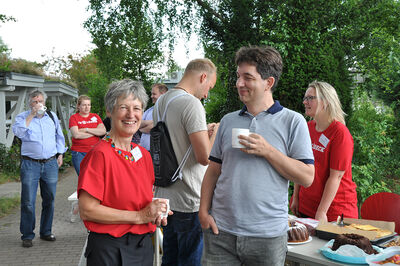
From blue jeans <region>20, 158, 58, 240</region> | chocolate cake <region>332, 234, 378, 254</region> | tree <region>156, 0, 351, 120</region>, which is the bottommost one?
blue jeans <region>20, 158, 58, 240</region>

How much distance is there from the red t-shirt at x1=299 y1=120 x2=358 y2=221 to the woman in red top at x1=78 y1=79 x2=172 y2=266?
5.05 feet

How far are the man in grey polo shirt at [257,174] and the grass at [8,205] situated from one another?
6.88 m

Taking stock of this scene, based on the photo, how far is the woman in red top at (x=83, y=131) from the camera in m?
7.04

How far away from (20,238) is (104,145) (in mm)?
4842

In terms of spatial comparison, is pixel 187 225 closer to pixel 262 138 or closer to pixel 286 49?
pixel 262 138

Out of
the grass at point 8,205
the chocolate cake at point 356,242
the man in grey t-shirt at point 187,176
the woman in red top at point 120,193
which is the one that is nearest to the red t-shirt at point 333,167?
the chocolate cake at point 356,242

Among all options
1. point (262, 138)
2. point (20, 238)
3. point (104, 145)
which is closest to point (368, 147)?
point (262, 138)

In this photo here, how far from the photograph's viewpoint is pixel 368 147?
6363 millimetres

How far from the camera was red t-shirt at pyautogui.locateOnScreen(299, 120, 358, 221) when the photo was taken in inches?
121

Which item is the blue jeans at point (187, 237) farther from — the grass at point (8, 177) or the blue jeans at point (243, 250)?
the grass at point (8, 177)

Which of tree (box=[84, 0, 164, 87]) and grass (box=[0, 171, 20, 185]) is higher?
tree (box=[84, 0, 164, 87])

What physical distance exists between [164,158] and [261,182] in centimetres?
102

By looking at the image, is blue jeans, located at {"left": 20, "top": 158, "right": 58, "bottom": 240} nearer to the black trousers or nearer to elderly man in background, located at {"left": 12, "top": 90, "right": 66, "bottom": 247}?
elderly man in background, located at {"left": 12, "top": 90, "right": 66, "bottom": 247}

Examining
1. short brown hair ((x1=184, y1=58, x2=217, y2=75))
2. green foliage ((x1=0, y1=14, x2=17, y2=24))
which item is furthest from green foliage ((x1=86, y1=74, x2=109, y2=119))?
short brown hair ((x1=184, y1=58, x2=217, y2=75))
